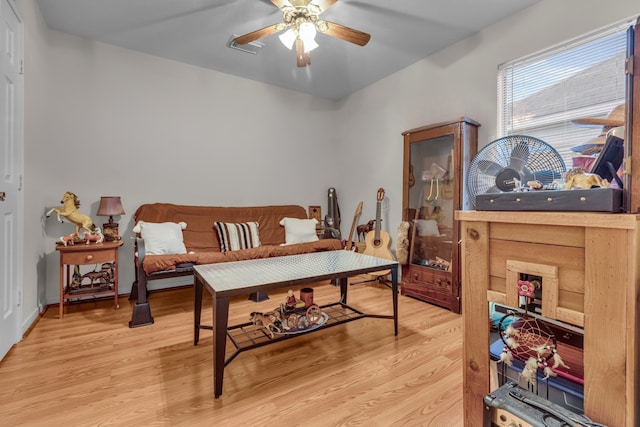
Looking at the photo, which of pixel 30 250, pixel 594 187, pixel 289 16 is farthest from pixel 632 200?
pixel 30 250

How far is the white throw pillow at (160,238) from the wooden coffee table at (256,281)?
0.92 m

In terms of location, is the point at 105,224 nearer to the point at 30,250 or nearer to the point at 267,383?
the point at 30,250

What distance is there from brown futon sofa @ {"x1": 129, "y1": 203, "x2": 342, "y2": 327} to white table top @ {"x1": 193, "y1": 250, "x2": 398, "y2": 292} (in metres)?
0.62

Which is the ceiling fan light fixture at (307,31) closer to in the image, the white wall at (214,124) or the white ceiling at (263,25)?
the white ceiling at (263,25)

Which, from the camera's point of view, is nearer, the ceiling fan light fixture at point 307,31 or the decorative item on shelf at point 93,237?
the ceiling fan light fixture at point 307,31

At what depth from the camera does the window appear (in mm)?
1967

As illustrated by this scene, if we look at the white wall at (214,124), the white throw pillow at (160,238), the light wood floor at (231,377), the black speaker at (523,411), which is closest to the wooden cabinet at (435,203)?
the white wall at (214,124)

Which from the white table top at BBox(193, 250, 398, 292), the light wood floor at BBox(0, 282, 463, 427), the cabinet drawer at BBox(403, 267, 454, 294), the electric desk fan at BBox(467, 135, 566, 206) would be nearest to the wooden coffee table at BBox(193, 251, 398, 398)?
the white table top at BBox(193, 250, 398, 292)

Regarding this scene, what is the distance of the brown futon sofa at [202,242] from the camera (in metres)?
2.39

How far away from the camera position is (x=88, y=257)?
250 centimetres

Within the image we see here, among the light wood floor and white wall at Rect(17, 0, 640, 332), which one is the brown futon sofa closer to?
white wall at Rect(17, 0, 640, 332)

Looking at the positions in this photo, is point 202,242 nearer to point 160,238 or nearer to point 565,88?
point 160,238

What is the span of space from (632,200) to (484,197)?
13.3 inches

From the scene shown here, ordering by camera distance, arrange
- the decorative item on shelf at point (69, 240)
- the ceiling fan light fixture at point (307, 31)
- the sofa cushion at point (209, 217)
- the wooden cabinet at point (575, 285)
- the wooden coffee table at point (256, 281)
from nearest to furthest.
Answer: the wooden cabinet at point (575, 285), the wooden coffee table at point (256, 281), the ceiling fan light fixture at point (307, 31), the decorative item on shelf at point (69, 240), the sofa cushion at point (209, 217)
